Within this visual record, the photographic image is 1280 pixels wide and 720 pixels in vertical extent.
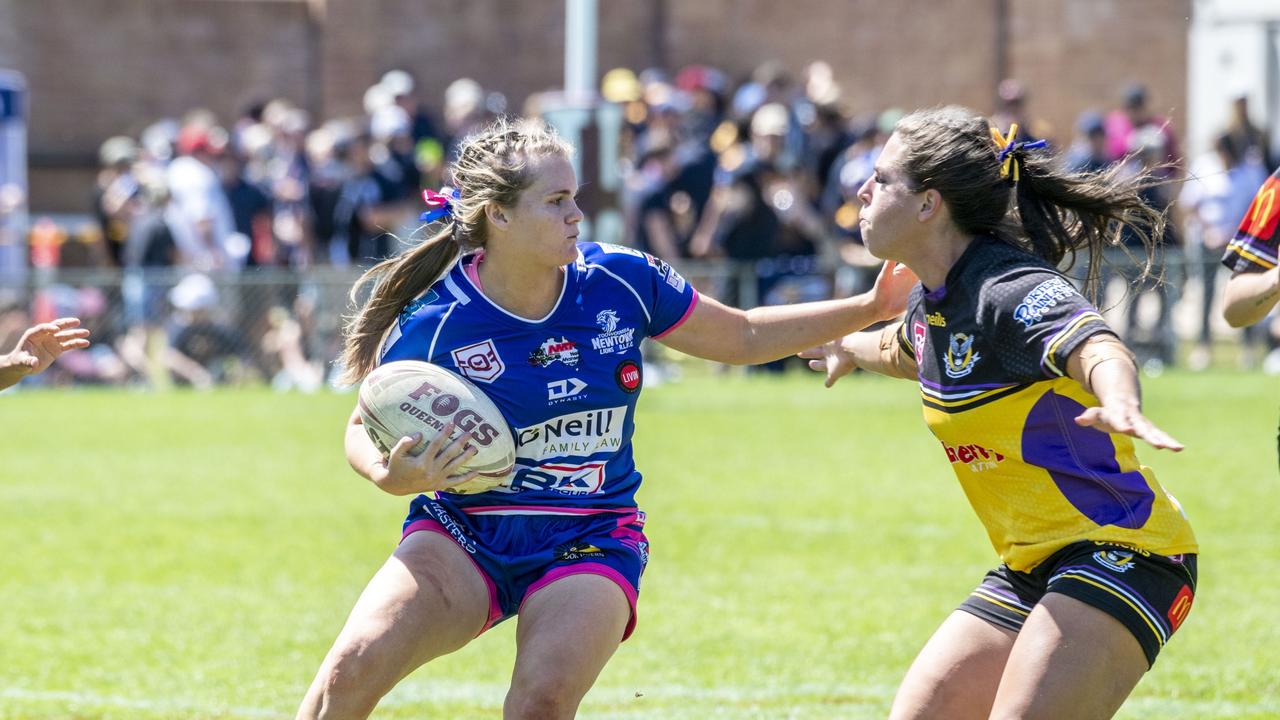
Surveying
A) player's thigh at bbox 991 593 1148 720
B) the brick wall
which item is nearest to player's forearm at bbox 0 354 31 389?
player's thigh at bbox 991 593 1148 720

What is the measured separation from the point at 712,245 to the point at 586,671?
14445 millimetres

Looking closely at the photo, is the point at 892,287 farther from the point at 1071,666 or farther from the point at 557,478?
the point at 1071,666

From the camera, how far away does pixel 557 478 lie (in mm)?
5035

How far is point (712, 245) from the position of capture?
62.0ft

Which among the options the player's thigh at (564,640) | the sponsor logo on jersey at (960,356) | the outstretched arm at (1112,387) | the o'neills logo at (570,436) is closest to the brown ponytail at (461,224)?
the o'neills logo at (570,436)

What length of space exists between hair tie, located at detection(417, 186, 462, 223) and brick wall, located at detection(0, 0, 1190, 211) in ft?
76.5

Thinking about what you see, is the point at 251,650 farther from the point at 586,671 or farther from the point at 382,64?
the point at 382,64

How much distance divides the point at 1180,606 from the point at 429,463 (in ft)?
6.31

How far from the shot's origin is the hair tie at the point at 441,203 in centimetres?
524

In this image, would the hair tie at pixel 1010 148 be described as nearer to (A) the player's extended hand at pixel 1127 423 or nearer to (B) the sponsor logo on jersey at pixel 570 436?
(A) the player's extended hand at pixel 1127 423

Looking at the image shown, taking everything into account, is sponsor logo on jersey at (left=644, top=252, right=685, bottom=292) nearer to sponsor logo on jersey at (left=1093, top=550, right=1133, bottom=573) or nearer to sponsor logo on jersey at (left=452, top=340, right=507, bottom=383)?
sponsor logo on jersey at (left=452, top=340, right=507, bottom=383)

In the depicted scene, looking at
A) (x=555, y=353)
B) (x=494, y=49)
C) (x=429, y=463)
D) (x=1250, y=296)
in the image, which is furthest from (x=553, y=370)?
(x=494, y=49)

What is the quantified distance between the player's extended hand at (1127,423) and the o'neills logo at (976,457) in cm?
68

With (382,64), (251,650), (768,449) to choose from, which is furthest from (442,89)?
(251,650)
